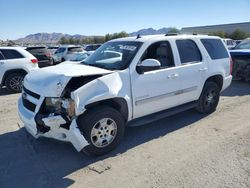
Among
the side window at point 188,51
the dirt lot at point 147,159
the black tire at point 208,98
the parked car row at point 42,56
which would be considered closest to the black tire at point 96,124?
the dirt lot at point 147,159

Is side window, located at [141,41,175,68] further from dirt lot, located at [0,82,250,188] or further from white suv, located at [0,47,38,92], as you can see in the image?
white suv, located at [0,47,38,92]

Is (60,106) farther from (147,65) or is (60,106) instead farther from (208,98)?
(208,98)

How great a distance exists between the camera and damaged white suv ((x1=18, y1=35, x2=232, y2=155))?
4.02m

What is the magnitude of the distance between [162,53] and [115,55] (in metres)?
0.93

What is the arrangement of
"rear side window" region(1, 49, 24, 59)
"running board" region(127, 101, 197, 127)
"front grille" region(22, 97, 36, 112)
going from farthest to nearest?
"rear side window" region(1, 49, 24, 59) → "running board" region(127, 101, 197, 127) → "front grille" region(22, 97, 36, 112)

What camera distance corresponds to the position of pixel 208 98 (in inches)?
253

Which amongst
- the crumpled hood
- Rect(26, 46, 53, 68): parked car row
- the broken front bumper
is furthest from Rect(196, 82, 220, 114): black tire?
Rect(26, 46, 53, 68): parked car row

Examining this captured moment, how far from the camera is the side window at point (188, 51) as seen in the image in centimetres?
561

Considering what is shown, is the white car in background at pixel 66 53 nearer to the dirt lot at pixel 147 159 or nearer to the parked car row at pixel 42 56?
the parked car row at pixel 42 56

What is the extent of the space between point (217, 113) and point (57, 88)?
4.15 m

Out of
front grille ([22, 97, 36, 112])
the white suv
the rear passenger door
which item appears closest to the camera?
front grille ([22, 97, 36, 112])

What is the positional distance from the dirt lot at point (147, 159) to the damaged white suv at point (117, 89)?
13.9 inches

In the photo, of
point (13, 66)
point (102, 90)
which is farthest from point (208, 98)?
point (13, 66)

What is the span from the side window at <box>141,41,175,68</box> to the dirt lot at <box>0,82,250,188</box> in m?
1.34
